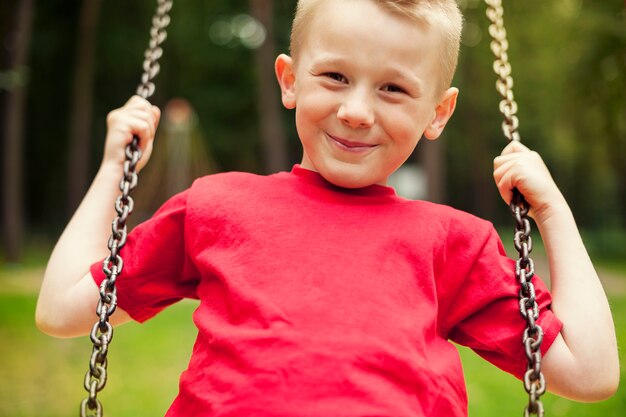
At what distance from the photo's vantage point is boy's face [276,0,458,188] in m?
1.95

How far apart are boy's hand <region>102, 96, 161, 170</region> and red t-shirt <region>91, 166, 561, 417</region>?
1.14ft

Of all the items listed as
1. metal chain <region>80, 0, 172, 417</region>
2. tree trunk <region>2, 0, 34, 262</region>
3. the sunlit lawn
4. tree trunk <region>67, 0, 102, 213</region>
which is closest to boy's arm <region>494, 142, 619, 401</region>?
metal chain <region>80, 0, 172, 417</region>

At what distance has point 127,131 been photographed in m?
2.41

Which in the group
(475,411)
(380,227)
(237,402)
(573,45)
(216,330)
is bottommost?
(475,411)

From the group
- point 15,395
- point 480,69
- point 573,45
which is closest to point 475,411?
point 15,395

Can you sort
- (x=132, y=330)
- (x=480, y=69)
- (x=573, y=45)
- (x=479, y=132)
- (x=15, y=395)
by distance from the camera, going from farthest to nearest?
1. (x=479, y=132)
2. (x=480, y=69)
3. (x=573, y=45)
4. (x=132, y=330)
5. (x=15, y=395)

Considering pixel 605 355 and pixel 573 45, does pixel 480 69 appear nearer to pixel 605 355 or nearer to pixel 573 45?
pixel 573 45

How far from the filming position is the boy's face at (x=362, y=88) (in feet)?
6.39

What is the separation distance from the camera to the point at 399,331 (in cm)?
183

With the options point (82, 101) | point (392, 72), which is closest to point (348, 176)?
point (392, 72)

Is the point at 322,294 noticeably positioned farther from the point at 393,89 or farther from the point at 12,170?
the point at 12,170

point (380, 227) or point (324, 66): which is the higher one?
point (324, 66)

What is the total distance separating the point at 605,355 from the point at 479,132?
89.3 feet

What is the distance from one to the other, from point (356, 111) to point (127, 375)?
5.30m
